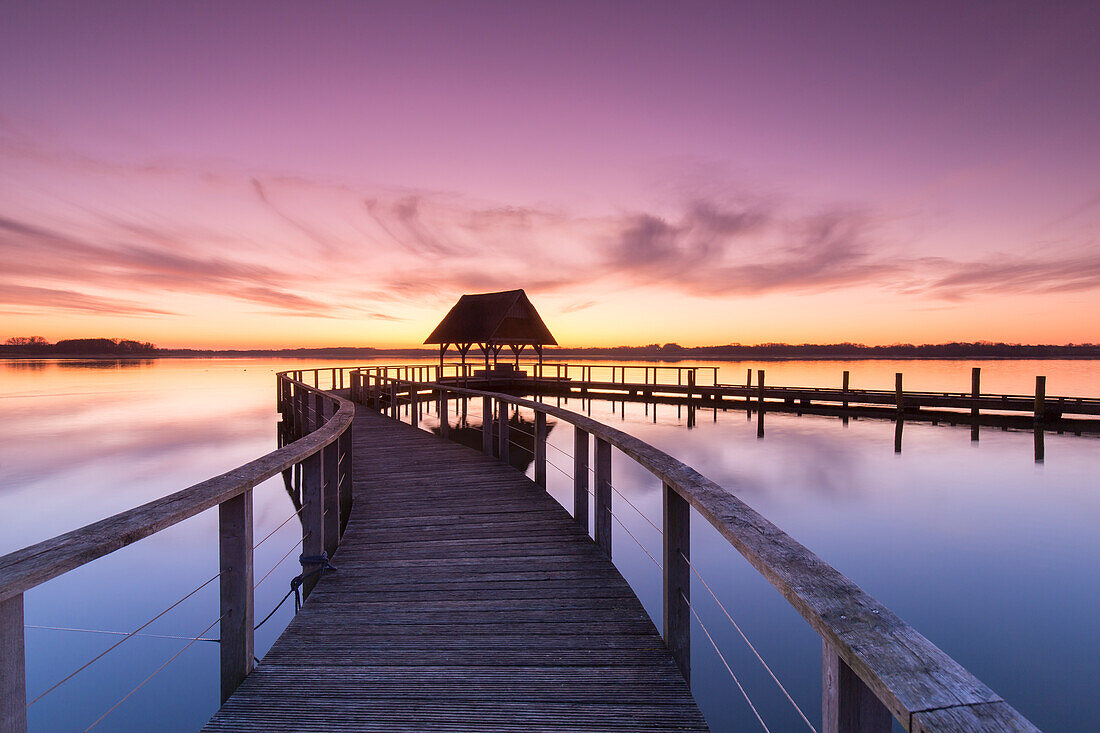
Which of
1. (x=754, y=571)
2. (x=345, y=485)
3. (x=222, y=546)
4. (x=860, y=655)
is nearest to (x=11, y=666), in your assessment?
(x=222, y=546)

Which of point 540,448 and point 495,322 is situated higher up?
point 495,322

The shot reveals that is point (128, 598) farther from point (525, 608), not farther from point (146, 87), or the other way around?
point (146, 87)

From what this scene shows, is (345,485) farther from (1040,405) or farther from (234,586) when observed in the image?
(1040,405)

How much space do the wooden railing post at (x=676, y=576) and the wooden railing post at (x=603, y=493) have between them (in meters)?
0.91

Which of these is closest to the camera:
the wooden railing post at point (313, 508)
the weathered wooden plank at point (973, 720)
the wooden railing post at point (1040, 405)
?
the weathered wooden plank at point (973, 720)

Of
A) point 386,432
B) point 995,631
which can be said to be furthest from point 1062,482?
point 386,432

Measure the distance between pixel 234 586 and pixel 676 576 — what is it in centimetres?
196

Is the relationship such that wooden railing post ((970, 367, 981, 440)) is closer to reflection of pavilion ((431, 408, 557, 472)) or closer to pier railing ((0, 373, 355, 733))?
reflection of pavilion ((431, 408, 557, 472))

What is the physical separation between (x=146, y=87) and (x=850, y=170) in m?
22.4

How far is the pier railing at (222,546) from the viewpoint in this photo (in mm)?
1145

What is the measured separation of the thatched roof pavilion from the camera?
2309 centimetres

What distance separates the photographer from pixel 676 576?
2.25 meters

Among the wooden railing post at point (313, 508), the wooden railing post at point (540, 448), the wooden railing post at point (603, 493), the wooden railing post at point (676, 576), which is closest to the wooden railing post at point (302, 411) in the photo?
the wooden railing post at point (540, 448)

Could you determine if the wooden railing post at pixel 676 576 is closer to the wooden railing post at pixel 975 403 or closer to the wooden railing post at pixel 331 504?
the wooden railing post at pixel 331 504
